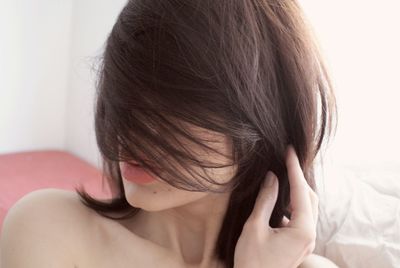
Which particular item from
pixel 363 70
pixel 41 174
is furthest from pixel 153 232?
pixel 41 174

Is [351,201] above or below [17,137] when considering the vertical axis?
above

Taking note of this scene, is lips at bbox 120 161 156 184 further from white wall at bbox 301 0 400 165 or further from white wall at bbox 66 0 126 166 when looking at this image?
white wall at bbox 66 0 126 166

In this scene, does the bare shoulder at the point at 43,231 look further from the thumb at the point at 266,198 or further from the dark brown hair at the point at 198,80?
the thumb at the point at 266,198

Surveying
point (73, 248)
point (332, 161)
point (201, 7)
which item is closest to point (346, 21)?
point (332, 161)

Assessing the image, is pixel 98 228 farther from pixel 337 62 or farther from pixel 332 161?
pixel 337 62

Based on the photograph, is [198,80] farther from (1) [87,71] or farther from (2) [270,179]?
(1) [87,71]

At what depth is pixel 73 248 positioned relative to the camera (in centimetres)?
69

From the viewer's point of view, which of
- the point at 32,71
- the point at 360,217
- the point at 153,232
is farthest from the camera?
the point at 32,71

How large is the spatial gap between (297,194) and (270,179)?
0.19ft

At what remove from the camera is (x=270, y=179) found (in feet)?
2.40

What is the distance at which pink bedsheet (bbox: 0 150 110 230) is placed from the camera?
161 cm

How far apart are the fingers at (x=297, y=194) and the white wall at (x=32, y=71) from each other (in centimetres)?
159

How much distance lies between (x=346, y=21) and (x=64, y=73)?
1403mm

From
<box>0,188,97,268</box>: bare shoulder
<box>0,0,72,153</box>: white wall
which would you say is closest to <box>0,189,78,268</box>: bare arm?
<box>0,188,97,268</box>: bare shoulder
